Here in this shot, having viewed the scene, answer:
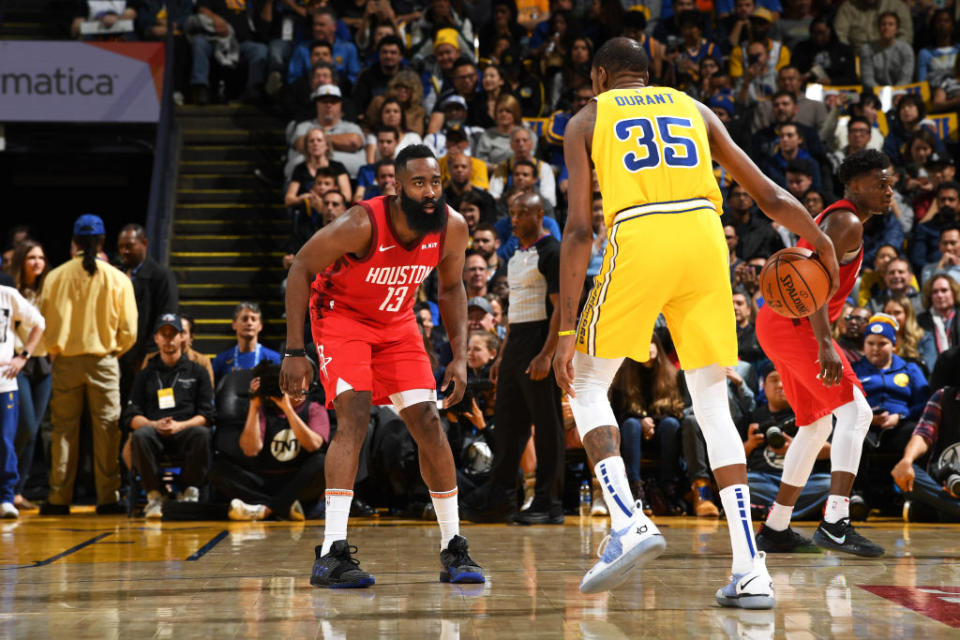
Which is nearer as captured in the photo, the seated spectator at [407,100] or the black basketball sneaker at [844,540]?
the black basketball sneaker at [844,540]

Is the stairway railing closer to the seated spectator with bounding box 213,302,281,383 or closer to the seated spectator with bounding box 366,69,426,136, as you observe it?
the seated spectator with bounding box 366,69,426,136

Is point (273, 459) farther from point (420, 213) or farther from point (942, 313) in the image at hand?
point (942, 313)

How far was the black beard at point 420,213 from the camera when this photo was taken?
4.53 meters

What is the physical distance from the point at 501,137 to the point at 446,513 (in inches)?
267

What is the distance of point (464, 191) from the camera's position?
10.1 meters

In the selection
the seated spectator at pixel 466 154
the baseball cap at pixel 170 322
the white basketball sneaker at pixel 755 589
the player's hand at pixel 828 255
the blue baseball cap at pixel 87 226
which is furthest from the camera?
the seated spectator at pixel 466 154

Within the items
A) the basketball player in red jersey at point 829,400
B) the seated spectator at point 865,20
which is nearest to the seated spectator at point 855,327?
the basketball player in red jersey at point 829,400

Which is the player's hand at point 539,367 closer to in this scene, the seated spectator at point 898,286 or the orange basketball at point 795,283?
the orange basketball at point 795,283

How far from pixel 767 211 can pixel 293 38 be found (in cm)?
989

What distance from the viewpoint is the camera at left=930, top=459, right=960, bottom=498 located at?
6504 mm

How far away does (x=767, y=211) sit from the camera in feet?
12.8

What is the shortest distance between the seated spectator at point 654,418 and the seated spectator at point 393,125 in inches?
148

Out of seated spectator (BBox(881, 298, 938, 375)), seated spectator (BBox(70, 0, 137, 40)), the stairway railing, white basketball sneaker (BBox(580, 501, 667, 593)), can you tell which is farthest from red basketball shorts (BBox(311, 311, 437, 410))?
seated spectator (BBox(70, 0, 137, 40))

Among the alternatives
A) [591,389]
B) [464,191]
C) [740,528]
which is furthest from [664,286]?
[464,191]
